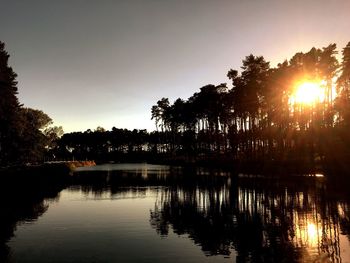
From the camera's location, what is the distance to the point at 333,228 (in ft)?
72.3

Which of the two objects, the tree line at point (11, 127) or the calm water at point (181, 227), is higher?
the tree line at point (11, 127)

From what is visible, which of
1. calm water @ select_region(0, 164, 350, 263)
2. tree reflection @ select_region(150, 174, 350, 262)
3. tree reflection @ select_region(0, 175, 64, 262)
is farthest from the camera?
tree reflection @ select_region(0, 175, 64, 262)

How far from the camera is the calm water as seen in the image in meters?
17.4

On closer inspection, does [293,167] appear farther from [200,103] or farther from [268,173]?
[200,103]

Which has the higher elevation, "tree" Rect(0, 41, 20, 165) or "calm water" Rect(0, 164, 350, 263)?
"tree" Rect(0, 41, 20, 165)

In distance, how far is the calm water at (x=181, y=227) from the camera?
57.1ft

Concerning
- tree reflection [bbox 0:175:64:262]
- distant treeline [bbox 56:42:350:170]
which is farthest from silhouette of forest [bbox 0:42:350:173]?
tree reflection [bbox 0:175:64:262]

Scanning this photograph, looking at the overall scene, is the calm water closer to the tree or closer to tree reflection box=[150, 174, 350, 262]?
tree reflection box=[150, 174, 350, 262]

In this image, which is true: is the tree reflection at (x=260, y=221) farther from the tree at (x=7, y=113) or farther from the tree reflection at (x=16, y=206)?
the tree at (x=7, y=113)

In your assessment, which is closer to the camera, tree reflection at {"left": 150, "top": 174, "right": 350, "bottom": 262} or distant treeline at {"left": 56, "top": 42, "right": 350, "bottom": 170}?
tree reflection at {"left": 150, "top": 174, "right": 350, "bottom": 262}

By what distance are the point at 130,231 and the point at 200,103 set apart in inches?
3703

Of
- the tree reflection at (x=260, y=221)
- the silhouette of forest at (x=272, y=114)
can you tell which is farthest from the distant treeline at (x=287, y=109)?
the tree reflection at (x=260, y=221)

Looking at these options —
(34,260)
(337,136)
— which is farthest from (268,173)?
(34,260)

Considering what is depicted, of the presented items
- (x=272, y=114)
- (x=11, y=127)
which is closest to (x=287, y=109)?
(x=272, y=114)
